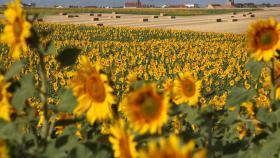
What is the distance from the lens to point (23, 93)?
2.24 metres

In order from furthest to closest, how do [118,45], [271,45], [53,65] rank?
1. [118,45]
2. [53,65]
3. [271,45]

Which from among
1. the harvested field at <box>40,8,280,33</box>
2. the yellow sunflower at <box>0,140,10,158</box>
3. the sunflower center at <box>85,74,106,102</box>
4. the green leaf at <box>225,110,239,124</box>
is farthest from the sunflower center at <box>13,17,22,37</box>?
the harvested field at <box>40,8,280,33</box>

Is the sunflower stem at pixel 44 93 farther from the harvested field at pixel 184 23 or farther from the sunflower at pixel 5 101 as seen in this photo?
the harvested field at pixel 184 23

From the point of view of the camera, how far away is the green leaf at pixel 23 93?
7.22 feet

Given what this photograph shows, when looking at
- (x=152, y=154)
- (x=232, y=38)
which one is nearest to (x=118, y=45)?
(x=232, y=38)

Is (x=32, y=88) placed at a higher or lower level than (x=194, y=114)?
higher

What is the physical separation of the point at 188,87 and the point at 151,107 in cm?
161

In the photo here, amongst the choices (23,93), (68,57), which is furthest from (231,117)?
(23,93)

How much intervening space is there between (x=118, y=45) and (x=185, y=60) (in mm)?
4560

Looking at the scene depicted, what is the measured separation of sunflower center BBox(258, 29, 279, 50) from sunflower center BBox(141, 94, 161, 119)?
1.25m

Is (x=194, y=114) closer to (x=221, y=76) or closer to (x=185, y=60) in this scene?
A: (x=221, y=76)

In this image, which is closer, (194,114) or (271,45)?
(194,114)

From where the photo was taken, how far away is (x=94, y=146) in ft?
7.76

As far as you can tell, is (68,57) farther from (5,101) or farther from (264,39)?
(264,39)
